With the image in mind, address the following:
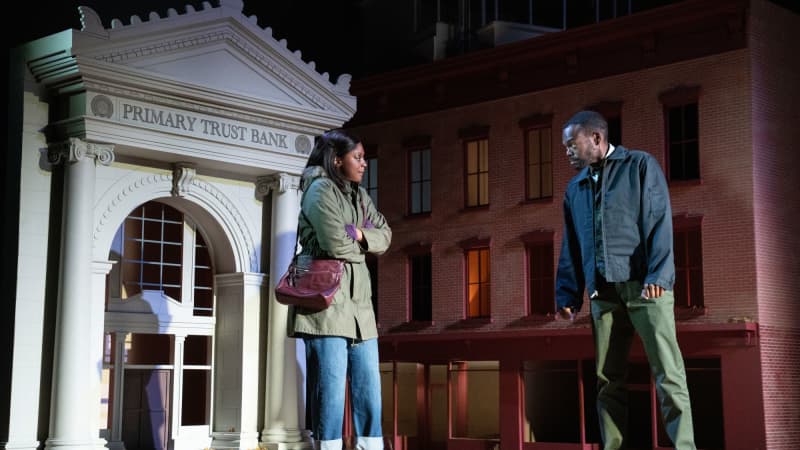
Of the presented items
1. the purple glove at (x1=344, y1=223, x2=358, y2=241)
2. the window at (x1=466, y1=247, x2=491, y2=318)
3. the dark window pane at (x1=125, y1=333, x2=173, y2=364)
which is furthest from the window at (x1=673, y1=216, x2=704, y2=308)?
the purple glove at (x1=344, y1=223, x2=358, y2=241)

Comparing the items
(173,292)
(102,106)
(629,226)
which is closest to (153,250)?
(173,292)

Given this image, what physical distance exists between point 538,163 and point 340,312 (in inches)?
752

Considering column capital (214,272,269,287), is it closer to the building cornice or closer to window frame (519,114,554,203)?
window frame (519,114,554,203)

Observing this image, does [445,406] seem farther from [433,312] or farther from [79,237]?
[79,237]

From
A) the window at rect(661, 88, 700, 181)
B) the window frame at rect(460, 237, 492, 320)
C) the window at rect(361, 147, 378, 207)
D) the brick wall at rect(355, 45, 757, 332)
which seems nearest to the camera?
the brick wall at rect(355, 45, 757, 332)

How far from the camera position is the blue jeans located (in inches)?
269

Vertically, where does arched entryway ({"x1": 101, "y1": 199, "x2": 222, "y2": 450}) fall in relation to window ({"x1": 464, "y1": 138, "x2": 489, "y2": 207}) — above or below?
below

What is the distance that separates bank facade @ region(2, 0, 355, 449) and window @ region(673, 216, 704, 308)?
8.57 metres

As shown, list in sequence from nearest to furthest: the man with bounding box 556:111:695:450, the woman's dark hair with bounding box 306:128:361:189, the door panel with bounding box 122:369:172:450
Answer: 1. the man with bounding box 556:111:695:450
2. the woman's dark hair with bounding box 306:128:361:189
3. the door panel with bounding box 122:369:172:450

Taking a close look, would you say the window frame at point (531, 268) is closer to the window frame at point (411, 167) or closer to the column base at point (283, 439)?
the window frame at point (411, 167)

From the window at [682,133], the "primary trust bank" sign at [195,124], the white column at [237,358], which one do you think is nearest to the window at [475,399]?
the window at [682,133]

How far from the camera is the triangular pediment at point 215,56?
48.9ft

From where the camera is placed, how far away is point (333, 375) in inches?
271

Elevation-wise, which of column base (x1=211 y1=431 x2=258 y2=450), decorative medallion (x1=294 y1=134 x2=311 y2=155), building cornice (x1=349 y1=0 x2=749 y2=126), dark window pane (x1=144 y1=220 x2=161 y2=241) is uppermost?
building cornice (x1=349 y1=0 x2=749 y2=126)
